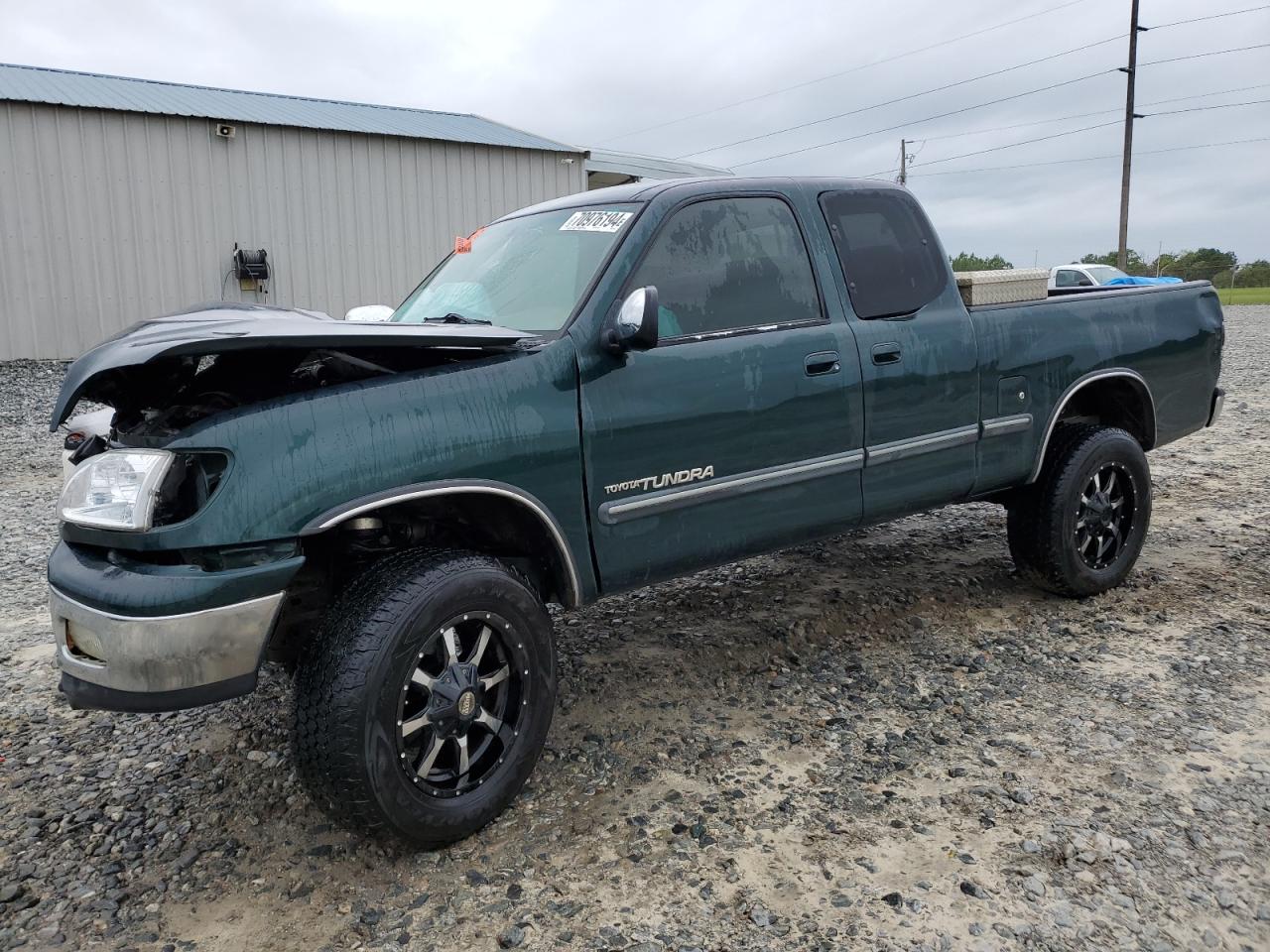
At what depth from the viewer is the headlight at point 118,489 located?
2.40m

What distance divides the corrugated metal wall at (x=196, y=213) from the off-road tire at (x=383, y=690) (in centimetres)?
1255

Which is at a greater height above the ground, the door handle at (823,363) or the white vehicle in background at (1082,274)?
the white vehicle in background at (1082,274)

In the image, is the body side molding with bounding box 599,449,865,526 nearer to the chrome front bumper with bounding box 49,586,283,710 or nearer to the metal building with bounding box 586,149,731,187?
the chrome front bumper with bounding box 49,586,283,710

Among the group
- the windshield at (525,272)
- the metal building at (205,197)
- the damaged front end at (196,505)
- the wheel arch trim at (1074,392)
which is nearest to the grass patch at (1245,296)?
the metal building at (205,197)

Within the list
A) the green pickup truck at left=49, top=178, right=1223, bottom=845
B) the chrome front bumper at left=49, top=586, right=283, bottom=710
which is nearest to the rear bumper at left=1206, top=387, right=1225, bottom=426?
the green pickup truck at left=49, top=178, right=1223, bottom=845

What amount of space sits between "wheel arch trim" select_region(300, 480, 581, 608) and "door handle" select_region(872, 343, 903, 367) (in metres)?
1.58

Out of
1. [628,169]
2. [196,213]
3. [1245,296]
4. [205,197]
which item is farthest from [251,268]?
[1245,296]

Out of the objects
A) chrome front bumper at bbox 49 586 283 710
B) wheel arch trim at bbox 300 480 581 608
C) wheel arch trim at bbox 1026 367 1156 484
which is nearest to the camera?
chrome front bumper at bbox 49 586 283 710

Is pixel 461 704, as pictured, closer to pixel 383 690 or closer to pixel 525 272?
pixel 383 690

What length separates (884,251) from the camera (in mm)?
4016

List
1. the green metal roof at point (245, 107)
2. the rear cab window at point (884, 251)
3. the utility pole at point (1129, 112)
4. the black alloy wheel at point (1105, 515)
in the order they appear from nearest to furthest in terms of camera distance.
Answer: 1. the rear cab window at point (884, 251)
2. the black alloy wheel at point (1105, 515)
3. the green metal roof at point (245, 107)
4. the utility pole at point (1129, 112)

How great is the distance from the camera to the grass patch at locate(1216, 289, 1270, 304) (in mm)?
38406

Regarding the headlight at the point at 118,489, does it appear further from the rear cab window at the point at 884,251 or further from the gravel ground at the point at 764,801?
the rear cab window at the point at 884,251

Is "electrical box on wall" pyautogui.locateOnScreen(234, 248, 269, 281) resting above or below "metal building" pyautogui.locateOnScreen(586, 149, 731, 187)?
below
